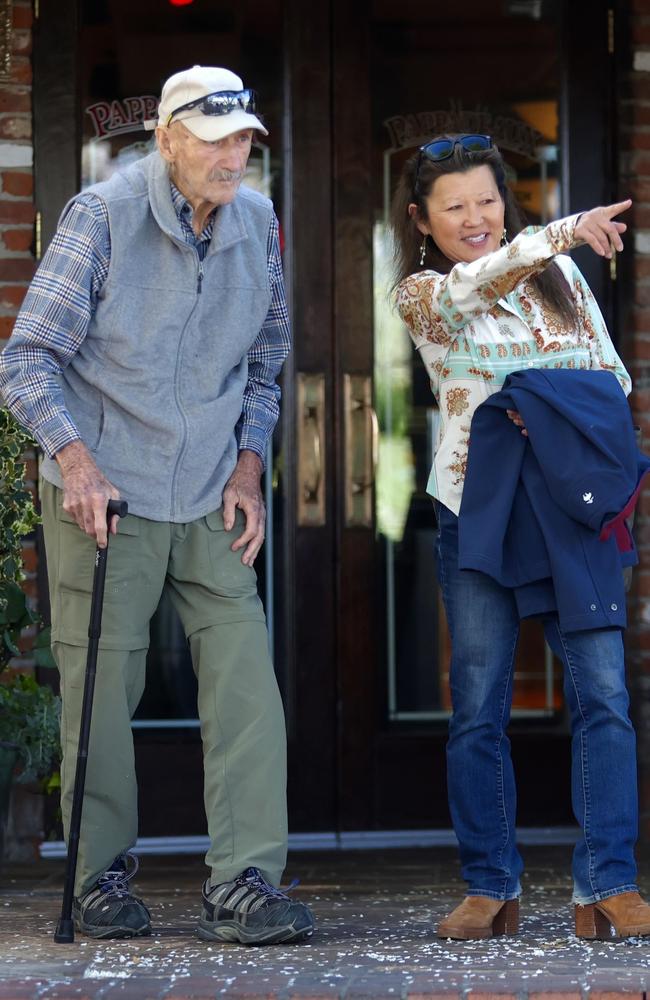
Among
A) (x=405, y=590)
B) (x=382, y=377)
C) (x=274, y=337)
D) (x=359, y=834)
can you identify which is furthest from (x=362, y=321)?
(x=359, y=834)

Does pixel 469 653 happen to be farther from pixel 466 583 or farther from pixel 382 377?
pixel 382 377

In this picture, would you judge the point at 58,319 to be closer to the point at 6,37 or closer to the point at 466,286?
the point at 466,286

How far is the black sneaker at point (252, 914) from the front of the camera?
3.50 m

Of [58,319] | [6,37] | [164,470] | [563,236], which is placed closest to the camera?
[563,236]

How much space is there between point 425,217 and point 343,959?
162cm

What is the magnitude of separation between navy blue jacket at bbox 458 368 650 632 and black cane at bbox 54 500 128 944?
2.49 ft

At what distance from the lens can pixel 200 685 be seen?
12.3ft

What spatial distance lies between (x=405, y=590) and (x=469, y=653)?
1675 millimetres

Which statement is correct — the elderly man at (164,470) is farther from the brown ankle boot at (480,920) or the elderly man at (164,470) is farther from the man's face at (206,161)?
the brown ankle boot at (480,920)

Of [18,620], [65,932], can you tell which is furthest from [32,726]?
[65,932]

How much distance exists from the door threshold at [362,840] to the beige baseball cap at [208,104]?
247 cm

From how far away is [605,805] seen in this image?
3.46 meters

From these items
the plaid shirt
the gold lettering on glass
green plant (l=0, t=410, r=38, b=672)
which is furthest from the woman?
the gold lettering on glass

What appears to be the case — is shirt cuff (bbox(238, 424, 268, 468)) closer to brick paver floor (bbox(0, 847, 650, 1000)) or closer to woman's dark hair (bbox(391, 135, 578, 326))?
woman's dark hair (bbox(391, 135, 578, 326))
